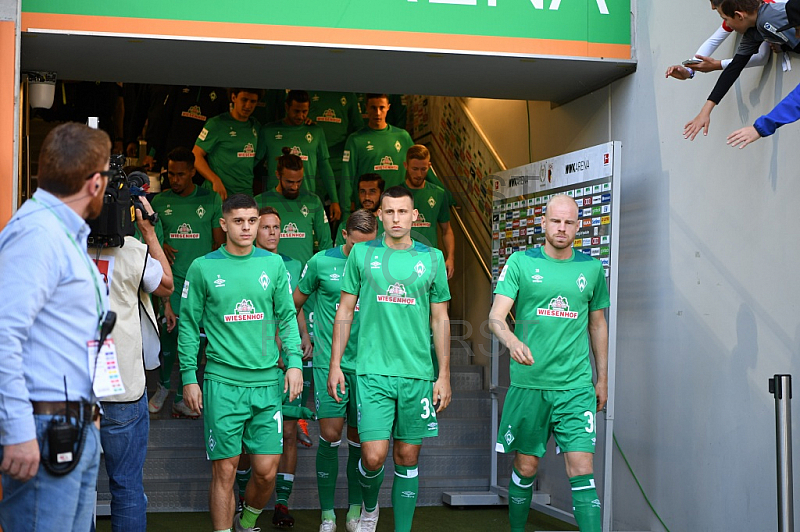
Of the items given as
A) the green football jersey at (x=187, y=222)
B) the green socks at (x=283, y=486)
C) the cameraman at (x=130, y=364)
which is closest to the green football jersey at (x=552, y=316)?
the green socks at (x=283, y=486)

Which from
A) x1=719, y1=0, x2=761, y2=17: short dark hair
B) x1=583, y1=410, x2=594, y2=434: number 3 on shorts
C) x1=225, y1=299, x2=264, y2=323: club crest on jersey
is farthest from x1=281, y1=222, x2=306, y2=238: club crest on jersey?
x1=719, y1=0, x2=761, y2=17: short dark hair

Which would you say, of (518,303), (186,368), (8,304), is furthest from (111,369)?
(518,303)

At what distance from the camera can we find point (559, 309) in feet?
16.7

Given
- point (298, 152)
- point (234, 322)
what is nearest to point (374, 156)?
point (298, 152)

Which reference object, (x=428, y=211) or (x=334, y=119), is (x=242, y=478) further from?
(x=334, y=119)

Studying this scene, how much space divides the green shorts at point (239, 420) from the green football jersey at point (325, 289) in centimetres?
93

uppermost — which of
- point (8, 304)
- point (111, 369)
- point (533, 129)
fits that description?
point (533, 129)

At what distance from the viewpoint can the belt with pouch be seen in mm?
2606

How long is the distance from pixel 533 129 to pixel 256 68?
2460mm

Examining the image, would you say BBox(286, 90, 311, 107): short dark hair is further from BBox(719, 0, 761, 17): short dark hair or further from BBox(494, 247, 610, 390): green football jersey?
→ BBox(719, 0, 761, 17): short dark hair

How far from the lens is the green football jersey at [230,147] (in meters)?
8.12

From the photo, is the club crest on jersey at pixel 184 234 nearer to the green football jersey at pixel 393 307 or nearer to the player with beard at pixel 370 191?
the player with beard at pixel 370 191

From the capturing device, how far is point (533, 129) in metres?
7.56

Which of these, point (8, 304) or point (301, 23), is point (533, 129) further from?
point (8, 304)
